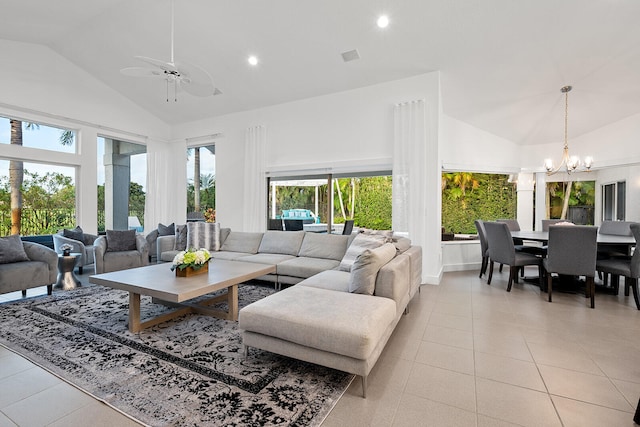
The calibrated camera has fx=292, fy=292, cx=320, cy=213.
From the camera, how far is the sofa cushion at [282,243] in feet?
15.9

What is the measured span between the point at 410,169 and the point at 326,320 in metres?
3.38

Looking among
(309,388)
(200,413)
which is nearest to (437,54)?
(309,388)

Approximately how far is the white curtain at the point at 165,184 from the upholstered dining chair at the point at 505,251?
6.74 metres

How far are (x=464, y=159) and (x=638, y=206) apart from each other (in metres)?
3.23

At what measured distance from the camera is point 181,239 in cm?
530

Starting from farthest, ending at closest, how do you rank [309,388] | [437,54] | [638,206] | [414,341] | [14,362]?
[638,206] < [437,54] < [414,341] < [14,362] < [309,388]

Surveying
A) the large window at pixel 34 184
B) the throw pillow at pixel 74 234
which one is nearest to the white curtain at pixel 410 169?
the throw pillow at pixel 74 234

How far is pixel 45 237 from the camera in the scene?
5.56m

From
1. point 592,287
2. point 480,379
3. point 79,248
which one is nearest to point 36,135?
point 79,248

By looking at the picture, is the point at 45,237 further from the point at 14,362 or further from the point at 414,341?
the point at 414,341

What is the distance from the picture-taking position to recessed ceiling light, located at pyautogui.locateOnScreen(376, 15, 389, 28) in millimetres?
3585

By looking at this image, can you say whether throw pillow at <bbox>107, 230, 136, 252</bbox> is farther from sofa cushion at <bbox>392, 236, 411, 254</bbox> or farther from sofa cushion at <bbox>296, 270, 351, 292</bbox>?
sofa cushion at <bbox>392, 236, 411, 254</bbox>

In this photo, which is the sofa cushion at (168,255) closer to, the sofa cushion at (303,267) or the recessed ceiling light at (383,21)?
the sofa cushion at (303,267)

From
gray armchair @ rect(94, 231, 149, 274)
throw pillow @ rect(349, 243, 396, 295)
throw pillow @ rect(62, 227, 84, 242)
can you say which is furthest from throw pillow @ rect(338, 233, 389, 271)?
throw pillow @ rect(62, 227, 84, 242)
